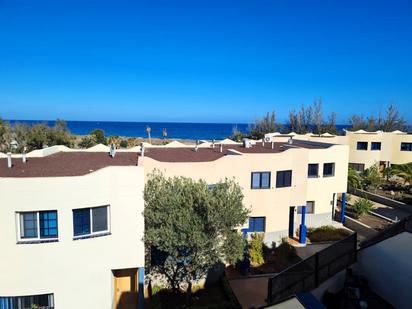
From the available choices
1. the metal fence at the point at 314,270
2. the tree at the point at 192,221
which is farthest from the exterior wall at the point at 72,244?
the metal fence at the point at 314,270

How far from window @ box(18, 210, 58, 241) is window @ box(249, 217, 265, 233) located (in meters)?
13.7

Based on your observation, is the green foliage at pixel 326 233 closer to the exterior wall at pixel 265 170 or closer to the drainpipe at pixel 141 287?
the exterior wall at pixel 265 170

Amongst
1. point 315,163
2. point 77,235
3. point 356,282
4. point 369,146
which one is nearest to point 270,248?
point 315,163

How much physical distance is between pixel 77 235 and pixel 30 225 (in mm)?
1892

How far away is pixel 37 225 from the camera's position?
13414 millimetres

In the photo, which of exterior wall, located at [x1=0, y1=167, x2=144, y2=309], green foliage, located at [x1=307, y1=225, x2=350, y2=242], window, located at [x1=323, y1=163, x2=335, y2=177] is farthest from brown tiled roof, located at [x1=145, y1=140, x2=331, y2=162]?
green foliage, located at [x1=307, y1=225, x2=350, y2=242]

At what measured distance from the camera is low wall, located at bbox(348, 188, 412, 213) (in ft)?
113

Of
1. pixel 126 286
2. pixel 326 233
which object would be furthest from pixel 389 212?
pixel 126 286

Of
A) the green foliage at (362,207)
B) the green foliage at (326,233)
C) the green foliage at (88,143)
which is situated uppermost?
the green foliage at (88,143)

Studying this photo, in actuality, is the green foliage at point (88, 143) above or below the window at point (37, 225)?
above

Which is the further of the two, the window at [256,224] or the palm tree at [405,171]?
the palm tree at [405,171]

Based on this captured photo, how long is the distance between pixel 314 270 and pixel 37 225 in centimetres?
1099

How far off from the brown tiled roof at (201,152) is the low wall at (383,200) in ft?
40.3

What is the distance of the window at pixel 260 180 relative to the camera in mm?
22484
